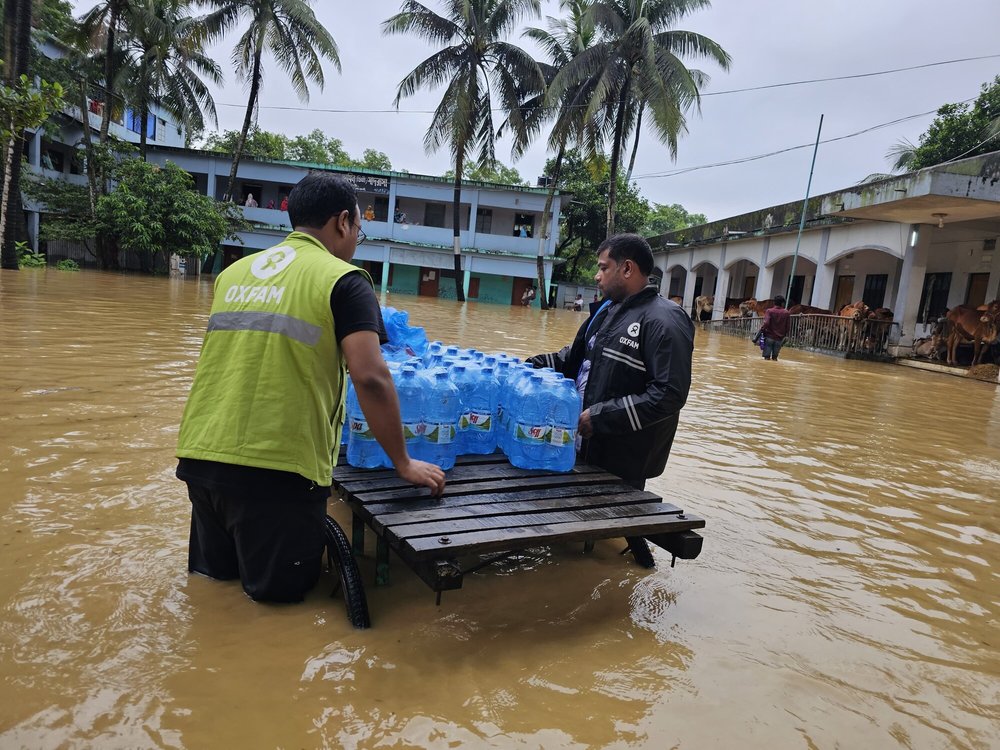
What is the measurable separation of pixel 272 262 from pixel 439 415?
3.47ft

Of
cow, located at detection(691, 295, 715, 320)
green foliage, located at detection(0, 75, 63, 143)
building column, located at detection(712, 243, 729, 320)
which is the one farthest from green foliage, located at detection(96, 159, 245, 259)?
cow, located at detection(691, 295, 715, 320)

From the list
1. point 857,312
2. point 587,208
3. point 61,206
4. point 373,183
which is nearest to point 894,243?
point 857,312

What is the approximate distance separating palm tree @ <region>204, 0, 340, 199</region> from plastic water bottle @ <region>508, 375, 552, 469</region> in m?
26.9

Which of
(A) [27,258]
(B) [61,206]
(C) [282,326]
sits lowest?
(A) [27,258]

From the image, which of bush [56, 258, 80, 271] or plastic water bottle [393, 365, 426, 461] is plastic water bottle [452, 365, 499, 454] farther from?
bush [56, 258, 80, 271]

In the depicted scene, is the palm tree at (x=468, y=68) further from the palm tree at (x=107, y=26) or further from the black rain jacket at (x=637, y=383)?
the black rain jacket at (x=637, y=383)

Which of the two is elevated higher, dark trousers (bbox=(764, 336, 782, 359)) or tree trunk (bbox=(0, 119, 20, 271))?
tree trunk (bbox=(0, 119, 20, 271))

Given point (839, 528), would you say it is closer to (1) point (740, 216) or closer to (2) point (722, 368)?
(2) point (722, 368)

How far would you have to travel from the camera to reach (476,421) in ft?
11.3

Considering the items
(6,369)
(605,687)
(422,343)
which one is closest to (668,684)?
(605,687)

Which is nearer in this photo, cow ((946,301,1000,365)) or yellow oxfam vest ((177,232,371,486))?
yellow oxfam vest ((177,232,371,486))

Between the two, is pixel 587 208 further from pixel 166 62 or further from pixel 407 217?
pixel 166 62

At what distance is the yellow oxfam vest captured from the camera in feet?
7.71

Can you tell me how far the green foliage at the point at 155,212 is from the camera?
76.8 ft
